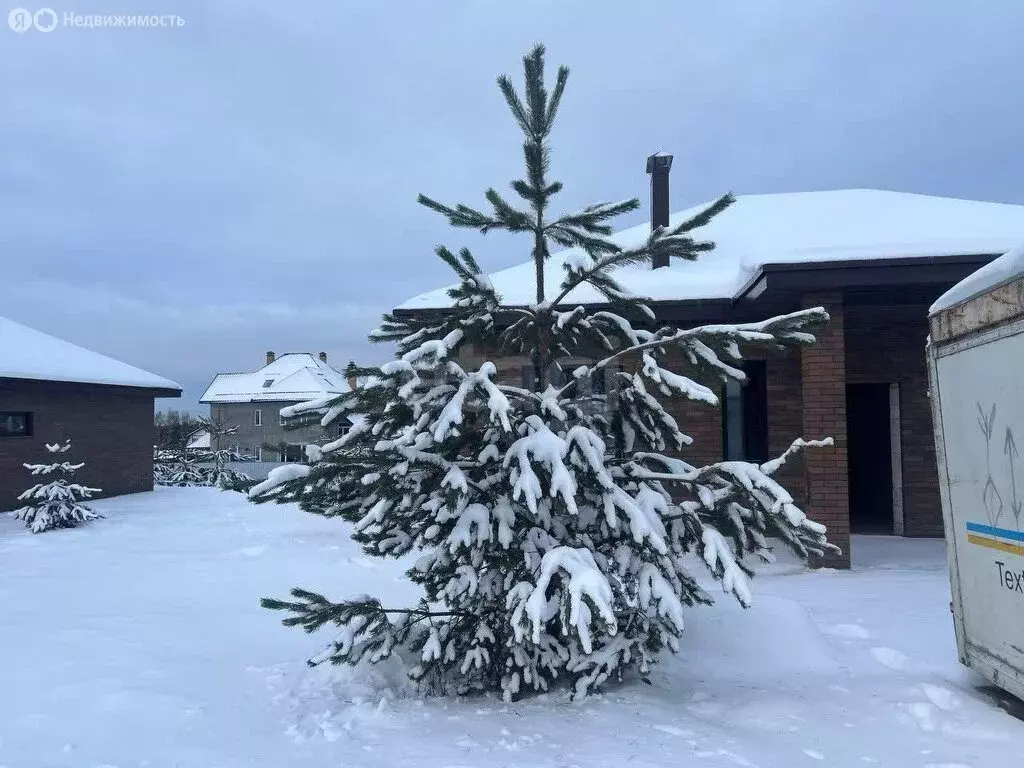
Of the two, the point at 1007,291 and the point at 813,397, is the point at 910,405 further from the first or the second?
the point at 1007,291

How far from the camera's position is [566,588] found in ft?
11.5

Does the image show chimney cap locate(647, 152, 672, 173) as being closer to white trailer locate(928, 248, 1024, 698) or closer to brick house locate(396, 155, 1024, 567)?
brick house locate(396, 155, 1024, 567)

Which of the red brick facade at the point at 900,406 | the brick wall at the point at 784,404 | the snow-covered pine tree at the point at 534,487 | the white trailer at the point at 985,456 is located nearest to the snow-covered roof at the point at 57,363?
the red brick facade at the point at 900,406

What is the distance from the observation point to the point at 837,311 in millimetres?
7738

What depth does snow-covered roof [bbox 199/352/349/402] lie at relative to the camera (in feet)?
134

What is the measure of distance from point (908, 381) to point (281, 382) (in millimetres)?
37843

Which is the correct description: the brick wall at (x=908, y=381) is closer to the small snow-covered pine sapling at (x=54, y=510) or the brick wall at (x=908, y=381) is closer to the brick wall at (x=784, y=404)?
the brick wall at (x=784, y=404)

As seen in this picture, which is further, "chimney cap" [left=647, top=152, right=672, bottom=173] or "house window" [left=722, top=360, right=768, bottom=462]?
"chimney cap" [left=647, top=152, right=672, bottom=173]

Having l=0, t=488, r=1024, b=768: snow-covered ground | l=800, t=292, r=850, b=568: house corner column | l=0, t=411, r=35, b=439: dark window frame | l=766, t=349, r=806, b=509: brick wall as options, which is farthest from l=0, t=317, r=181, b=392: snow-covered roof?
l=800, t=292, r=850, b=568: house corner column

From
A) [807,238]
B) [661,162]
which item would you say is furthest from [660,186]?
[807,238]

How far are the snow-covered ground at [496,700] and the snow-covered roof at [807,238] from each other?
11.5 feet

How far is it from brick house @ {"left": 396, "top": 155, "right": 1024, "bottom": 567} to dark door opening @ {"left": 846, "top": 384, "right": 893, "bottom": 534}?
23mm

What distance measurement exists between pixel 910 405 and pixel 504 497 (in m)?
7.86

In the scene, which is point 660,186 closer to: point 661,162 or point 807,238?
point 661,162
